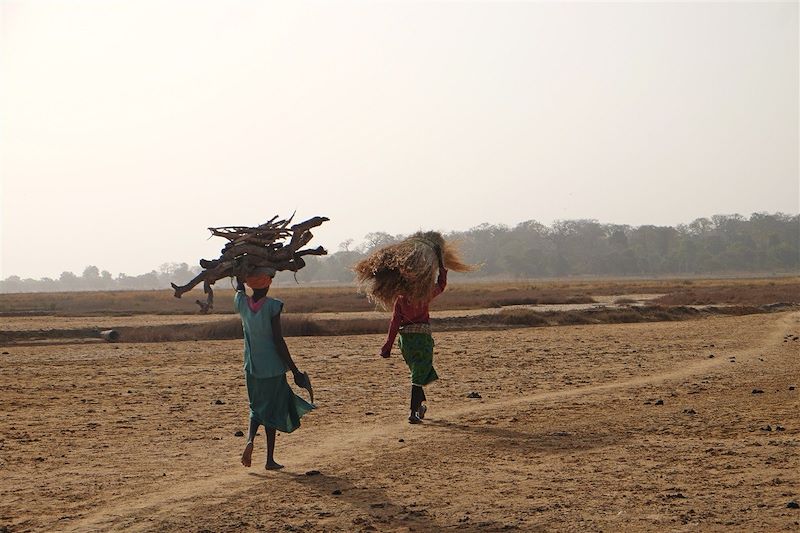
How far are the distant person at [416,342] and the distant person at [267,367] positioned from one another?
2.48m

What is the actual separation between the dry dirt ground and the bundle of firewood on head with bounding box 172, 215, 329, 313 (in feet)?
5.89

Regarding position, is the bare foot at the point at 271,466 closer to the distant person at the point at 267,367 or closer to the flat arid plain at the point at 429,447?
the distant person at the point at 267,367

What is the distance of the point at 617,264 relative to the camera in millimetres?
167375

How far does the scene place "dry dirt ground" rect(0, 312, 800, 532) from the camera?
7.17 meters

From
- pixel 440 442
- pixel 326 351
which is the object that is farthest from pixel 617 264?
pixel 440 442

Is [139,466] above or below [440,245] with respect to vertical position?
below

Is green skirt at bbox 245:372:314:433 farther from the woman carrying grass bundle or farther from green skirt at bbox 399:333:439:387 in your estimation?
green skirt at bbox 399:333:439:387

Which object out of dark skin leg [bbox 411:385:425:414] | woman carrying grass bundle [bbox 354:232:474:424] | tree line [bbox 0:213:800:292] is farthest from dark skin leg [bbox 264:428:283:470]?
tree line [bbox 0:213:800:292]

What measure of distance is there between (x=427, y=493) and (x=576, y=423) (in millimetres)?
3695

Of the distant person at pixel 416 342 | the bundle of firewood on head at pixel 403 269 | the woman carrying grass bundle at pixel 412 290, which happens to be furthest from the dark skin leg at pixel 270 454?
the bundle of firewood on head at pixel 403 269

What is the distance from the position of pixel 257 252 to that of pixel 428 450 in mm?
2585

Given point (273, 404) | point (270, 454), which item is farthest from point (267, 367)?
point (270, 454)

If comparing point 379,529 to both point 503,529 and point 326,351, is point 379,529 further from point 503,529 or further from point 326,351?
point 326,351

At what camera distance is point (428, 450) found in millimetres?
9594
